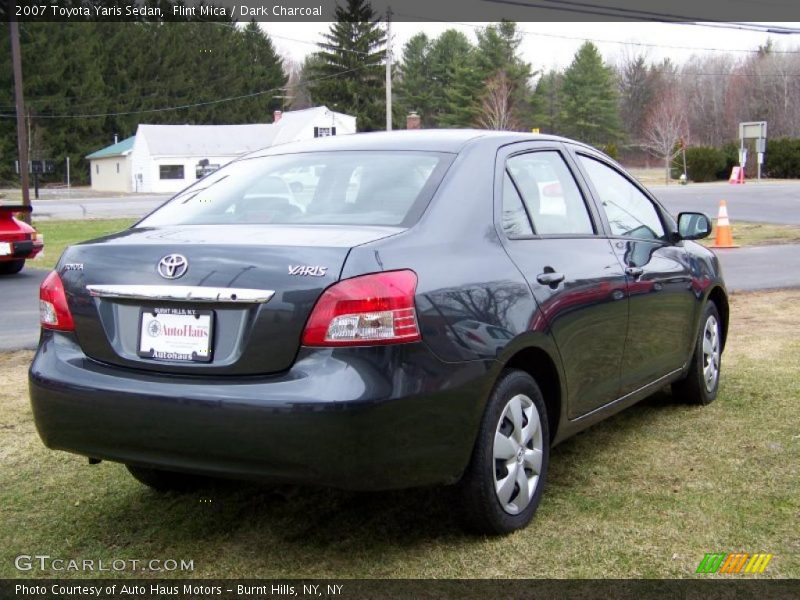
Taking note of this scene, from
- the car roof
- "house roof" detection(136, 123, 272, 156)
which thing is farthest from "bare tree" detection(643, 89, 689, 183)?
the car roof

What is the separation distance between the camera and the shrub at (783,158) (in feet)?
171

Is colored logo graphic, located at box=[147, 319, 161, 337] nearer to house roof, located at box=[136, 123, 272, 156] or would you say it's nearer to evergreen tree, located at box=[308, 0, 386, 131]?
house roof, located at box=[136, 123, 272, 156]

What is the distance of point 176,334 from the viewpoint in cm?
322

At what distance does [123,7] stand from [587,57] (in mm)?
40404

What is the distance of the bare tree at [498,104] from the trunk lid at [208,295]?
64.8 metres

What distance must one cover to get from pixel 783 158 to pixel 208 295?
5463 cm

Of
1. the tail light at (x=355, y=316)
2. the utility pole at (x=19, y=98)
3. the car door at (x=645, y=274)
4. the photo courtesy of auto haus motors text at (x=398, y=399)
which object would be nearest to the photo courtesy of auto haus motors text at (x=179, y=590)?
the photo courtesy of auto haus motors text at (x=398, y=399)

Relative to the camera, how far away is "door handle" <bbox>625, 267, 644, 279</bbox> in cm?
459

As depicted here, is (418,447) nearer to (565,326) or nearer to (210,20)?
(565,326)

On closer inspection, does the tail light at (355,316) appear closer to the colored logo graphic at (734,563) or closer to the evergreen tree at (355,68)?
the colored logo graphic at (734,563)

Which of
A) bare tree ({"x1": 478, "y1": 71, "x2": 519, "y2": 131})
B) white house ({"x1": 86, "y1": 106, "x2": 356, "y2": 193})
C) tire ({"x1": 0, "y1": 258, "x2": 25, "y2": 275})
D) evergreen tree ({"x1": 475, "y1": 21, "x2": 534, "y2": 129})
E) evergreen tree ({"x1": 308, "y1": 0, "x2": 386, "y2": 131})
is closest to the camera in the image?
tire ({"x1": 0, "y1": 258, "x2": 25, "y2": 275})

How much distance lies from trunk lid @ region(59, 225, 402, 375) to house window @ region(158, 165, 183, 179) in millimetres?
68777

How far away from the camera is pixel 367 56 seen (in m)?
76.8

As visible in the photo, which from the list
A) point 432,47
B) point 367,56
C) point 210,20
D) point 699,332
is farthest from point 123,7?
point 699,332
